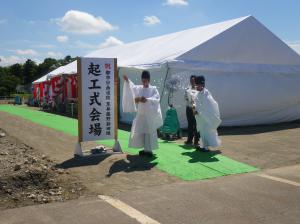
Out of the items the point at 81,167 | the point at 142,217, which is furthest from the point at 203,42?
the point at 142,217

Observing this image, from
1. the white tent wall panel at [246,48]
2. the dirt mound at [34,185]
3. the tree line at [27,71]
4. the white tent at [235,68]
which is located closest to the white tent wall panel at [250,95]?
the white tent at [235,68]

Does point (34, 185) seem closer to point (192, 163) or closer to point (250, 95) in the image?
point (192, 163)

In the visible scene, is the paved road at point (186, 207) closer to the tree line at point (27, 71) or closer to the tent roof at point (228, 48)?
the tent roof at point (228, 48)

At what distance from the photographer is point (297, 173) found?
7160 mm

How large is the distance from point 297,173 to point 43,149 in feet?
17.4

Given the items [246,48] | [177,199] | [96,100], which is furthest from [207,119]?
Answer: [246,48]

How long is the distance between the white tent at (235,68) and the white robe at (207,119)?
10.5ft

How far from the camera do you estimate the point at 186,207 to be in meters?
5.15

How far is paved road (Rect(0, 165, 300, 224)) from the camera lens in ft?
15.5

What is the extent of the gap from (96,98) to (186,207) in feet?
12.3

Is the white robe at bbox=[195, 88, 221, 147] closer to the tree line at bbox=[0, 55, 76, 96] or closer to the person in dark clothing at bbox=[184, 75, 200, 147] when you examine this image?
the person in dark clothing at bbox=[184, 75, 200, 147]

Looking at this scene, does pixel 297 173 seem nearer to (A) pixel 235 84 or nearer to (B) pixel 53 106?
(A) pixel 235 84

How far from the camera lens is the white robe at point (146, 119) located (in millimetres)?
8008

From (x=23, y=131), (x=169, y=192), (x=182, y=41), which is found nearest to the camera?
(x=169, y=192)
